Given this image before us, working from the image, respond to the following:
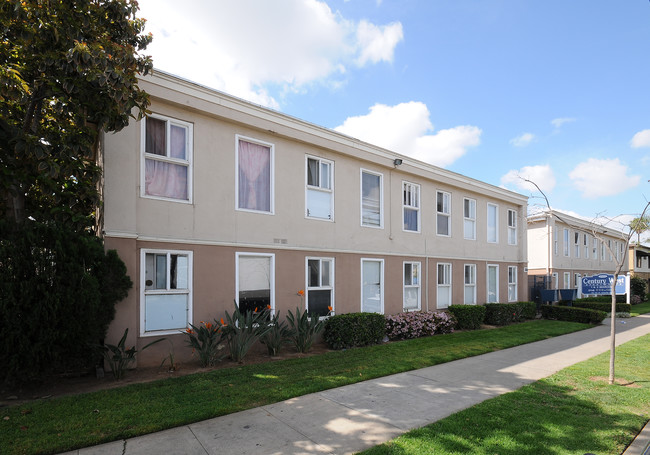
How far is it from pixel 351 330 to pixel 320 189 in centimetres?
389

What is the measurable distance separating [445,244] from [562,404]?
910 centimetres

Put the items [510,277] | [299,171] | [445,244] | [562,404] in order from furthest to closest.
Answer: [510,277] < [445,244] < [299,171] < [562,404]

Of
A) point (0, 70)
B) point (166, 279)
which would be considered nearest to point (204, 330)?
point (166, 279)

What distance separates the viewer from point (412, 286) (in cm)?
1320

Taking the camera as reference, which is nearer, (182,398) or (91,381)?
(182,398)

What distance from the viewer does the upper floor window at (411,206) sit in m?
13.3

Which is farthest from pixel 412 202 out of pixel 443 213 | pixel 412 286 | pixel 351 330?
pixel 351 330

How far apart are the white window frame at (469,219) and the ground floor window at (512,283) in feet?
11.7

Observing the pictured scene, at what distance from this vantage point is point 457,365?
27.3 ft

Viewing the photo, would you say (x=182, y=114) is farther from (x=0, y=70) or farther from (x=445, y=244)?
(x=445, y=244)

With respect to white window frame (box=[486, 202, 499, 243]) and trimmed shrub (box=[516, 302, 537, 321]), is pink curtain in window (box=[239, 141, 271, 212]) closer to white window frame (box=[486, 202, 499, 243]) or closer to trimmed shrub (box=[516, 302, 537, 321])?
white window frame (box=[486, 202, 499, 243])

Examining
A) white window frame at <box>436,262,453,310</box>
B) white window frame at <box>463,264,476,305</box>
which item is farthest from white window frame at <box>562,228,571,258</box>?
white window frame at <box>436,262,453,310</box>

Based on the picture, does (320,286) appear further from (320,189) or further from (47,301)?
(47,301)

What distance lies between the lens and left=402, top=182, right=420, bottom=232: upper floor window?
13.3 metres
